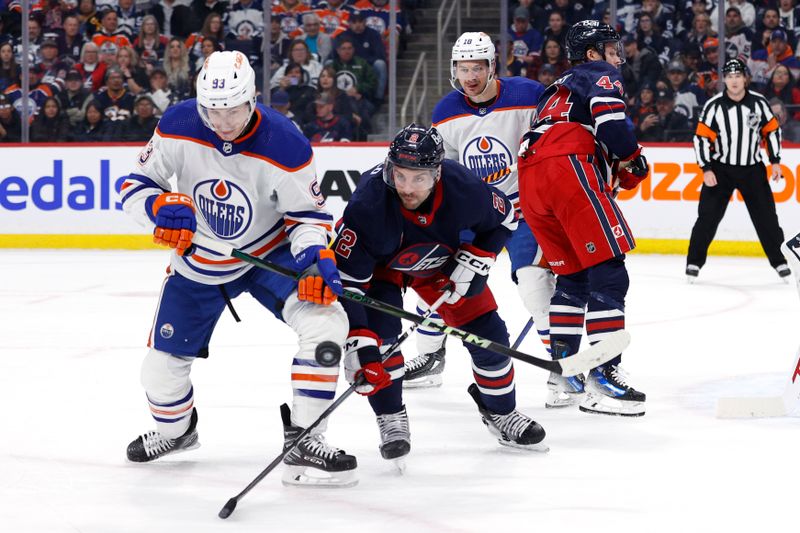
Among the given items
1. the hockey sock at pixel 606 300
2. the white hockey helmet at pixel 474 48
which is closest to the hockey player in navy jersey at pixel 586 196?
the hockey sock at pixel 606 300

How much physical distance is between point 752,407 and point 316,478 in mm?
1425

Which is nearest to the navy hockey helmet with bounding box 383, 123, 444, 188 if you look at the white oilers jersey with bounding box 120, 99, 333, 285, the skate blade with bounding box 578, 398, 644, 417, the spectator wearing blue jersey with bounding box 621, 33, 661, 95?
the white oilers jersey with bounding box 120, 99, 333, 285

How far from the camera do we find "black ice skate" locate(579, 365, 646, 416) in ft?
11.6

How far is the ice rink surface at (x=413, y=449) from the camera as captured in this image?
254 centimetres

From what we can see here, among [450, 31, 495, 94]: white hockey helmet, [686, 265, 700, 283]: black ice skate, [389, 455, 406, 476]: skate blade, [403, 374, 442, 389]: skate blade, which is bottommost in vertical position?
[686, 265, 700, 283]: black ice skate

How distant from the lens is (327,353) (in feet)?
8.61

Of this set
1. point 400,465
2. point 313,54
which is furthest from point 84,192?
point 400,465

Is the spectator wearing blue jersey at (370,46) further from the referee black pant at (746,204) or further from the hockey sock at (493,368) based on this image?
the hockey sock at (493,368)

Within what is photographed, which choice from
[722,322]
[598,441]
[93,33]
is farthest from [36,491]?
[93,33]

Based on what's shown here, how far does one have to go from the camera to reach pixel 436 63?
912 centimetres

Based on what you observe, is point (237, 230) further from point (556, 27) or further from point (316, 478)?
point (556, 27)

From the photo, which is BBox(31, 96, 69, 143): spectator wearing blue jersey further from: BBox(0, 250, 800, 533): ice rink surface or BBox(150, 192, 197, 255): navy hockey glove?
BBox(150, 192, 197, 255): navy hockey glove

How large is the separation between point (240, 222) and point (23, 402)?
129 centimetres

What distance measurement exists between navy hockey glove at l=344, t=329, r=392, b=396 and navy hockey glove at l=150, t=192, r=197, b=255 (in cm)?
47
